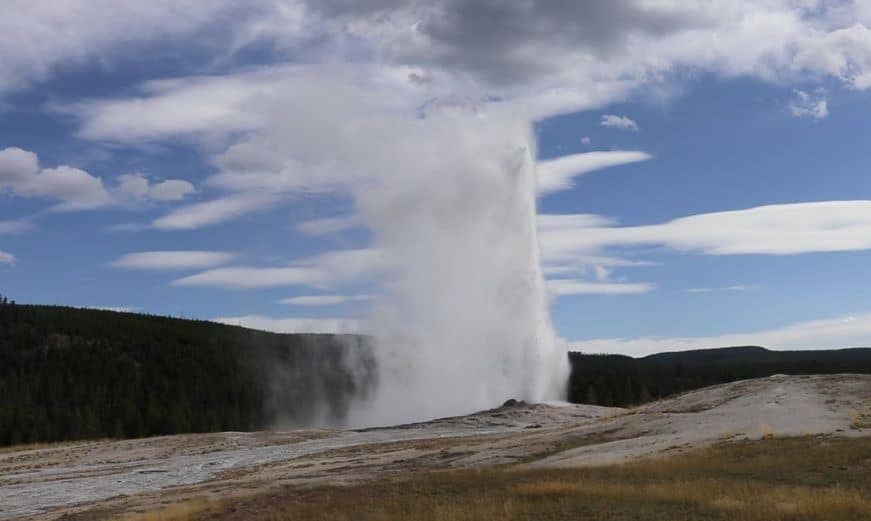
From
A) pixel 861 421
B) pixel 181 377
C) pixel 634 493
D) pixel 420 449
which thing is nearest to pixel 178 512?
pixel 634 493

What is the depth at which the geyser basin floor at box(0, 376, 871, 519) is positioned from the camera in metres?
25.9

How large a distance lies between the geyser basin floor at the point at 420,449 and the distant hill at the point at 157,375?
2808 centimetres

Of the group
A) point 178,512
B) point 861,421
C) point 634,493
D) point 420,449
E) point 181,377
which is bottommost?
point 178,512

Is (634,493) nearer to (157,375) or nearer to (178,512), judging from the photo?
(178,512)

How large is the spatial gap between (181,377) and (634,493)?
10073 cm

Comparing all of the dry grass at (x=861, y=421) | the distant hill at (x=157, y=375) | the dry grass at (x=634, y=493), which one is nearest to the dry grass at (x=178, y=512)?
the dry grass at (x=634, y=493)

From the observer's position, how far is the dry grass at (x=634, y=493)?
48.8ft

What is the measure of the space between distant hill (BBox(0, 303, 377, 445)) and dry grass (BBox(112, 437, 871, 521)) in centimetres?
5074

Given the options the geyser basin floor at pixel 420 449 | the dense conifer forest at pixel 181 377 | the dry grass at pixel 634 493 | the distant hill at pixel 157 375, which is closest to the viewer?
the dry grass at pixel 634 493

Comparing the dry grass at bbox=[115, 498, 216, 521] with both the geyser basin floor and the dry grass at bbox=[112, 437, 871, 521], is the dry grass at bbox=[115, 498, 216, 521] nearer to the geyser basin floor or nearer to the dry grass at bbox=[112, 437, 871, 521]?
the dry grass at bbox=[112, 437, 871, 521]

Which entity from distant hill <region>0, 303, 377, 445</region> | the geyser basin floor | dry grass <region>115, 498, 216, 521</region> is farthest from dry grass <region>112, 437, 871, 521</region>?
distant hill <region>0, 303, 377, 445</region>

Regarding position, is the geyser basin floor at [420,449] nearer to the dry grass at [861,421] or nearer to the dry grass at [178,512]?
the dry grass at [861,421]

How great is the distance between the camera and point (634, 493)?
16.8 metres

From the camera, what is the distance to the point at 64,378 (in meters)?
106
